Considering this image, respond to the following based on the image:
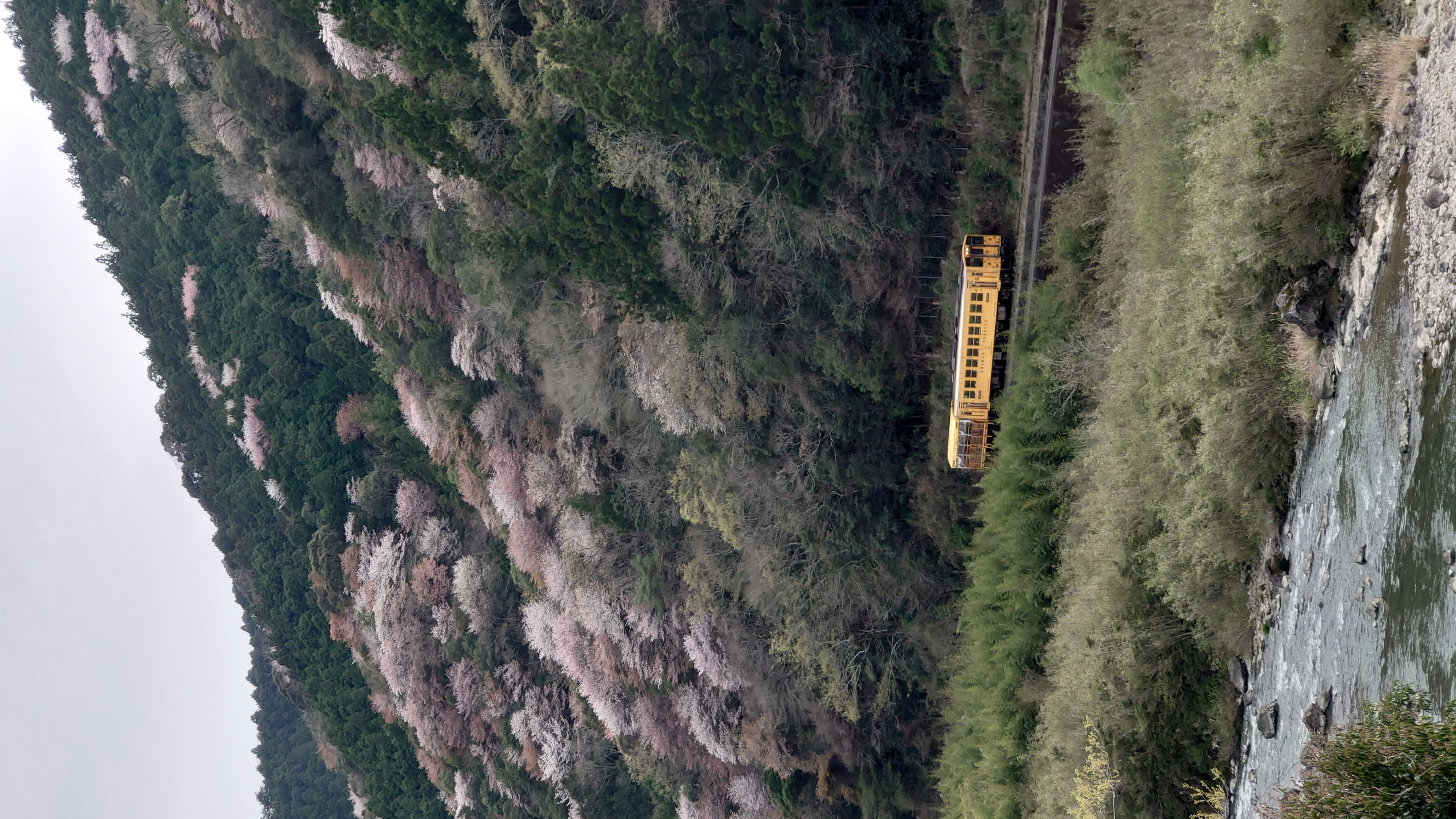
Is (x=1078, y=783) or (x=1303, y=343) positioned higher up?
(x=1303, y=343)

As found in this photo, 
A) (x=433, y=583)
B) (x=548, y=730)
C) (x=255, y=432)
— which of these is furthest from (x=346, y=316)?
(x=548, y=730)

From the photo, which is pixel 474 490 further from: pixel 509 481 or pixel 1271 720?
pixel 1271 720

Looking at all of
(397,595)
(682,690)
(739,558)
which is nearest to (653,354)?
(739,558)

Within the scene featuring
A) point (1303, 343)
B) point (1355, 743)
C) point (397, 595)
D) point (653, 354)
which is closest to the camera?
point (1355, 743)

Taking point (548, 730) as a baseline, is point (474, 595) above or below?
above

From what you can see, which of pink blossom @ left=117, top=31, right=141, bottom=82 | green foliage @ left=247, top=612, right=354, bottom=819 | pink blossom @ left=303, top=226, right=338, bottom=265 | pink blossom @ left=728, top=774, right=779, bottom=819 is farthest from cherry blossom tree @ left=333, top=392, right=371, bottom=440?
green foliage @ left=247, top=612, right=354, bottom=819

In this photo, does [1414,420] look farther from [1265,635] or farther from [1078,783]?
[1078,783]
